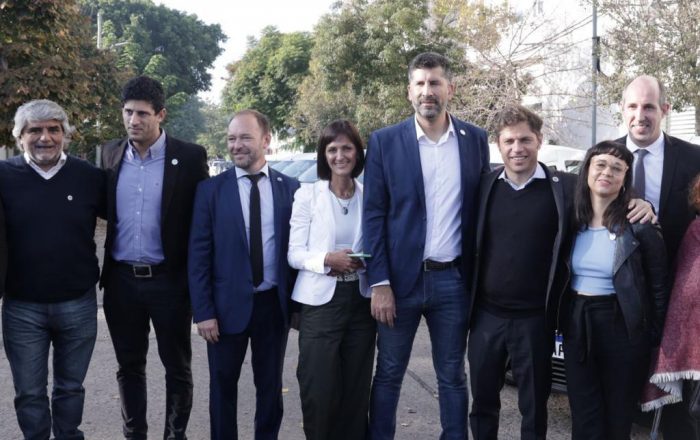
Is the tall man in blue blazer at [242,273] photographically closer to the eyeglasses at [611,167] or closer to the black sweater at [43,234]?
the black sweater at [43,234]

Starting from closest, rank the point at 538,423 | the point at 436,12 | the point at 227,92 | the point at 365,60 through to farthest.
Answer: the point at 538,423 → the point at 436,12 → the point at 365,60 → the point at 227,92

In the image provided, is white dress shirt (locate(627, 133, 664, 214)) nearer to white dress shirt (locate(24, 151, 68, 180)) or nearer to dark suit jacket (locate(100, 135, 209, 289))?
dark suit jacket (locate(100, 135, 209, 289))

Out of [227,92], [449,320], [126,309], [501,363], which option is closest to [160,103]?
[126,309]

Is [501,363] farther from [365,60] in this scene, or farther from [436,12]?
[365,60]

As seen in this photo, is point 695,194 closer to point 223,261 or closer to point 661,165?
point 661,165

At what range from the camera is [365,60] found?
99.2ft

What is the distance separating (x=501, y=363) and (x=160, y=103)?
2.49 m

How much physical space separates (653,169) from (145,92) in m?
2.96

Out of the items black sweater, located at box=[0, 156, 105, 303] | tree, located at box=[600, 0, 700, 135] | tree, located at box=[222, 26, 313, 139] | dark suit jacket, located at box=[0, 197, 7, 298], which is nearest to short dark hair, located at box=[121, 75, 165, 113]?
black sweater, located at box=[0, 156, 105, 303]

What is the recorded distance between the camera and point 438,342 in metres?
4.43

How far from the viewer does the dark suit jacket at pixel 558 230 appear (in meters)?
4.10

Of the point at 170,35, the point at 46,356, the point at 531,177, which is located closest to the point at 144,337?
the point at 46,356

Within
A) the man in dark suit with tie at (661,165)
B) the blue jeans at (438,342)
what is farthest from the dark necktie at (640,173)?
the blue jeans at (438,342)

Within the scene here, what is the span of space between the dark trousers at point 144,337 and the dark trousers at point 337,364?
0.81m
